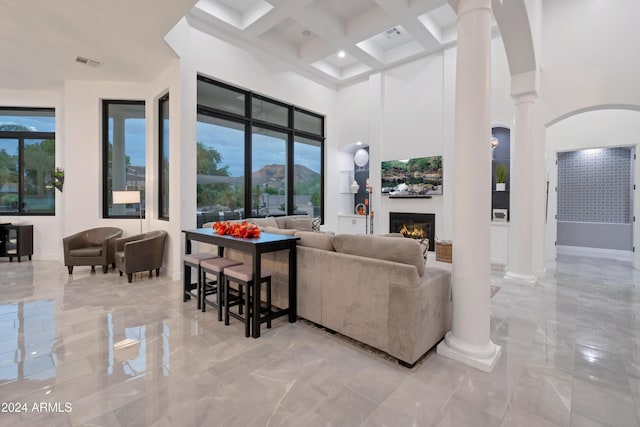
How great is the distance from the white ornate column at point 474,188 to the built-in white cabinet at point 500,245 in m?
3.69

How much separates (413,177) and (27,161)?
843 centimetres

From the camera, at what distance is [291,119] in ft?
23.5

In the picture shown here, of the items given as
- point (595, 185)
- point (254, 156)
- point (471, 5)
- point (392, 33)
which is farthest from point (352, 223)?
point (471, 5)

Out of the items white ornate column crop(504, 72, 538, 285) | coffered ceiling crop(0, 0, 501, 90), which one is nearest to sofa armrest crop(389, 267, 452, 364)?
white ornate column crop(504, 72, 538, 285)

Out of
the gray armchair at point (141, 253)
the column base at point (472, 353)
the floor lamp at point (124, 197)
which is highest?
the floor lamp at point (124, 197)

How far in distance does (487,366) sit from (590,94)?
4775 mm

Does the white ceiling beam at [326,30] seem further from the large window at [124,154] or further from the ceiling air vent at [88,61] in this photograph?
the large window at [124,154]

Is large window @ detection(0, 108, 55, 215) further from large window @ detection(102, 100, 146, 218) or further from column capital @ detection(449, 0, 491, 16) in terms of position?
column capital @ detection(449, 0, 491, 16)

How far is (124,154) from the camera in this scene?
19.4 ft

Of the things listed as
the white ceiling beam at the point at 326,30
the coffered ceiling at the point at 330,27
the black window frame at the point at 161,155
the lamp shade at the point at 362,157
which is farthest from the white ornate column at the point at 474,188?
the lamp shade at the point at 362,157

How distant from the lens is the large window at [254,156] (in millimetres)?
5505

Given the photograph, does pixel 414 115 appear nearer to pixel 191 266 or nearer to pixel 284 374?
pixel 191 266

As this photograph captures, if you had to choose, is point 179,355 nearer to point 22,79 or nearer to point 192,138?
point 192,138

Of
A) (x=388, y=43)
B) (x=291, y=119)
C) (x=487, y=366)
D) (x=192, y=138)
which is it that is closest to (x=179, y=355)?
(x=487, y=366)
